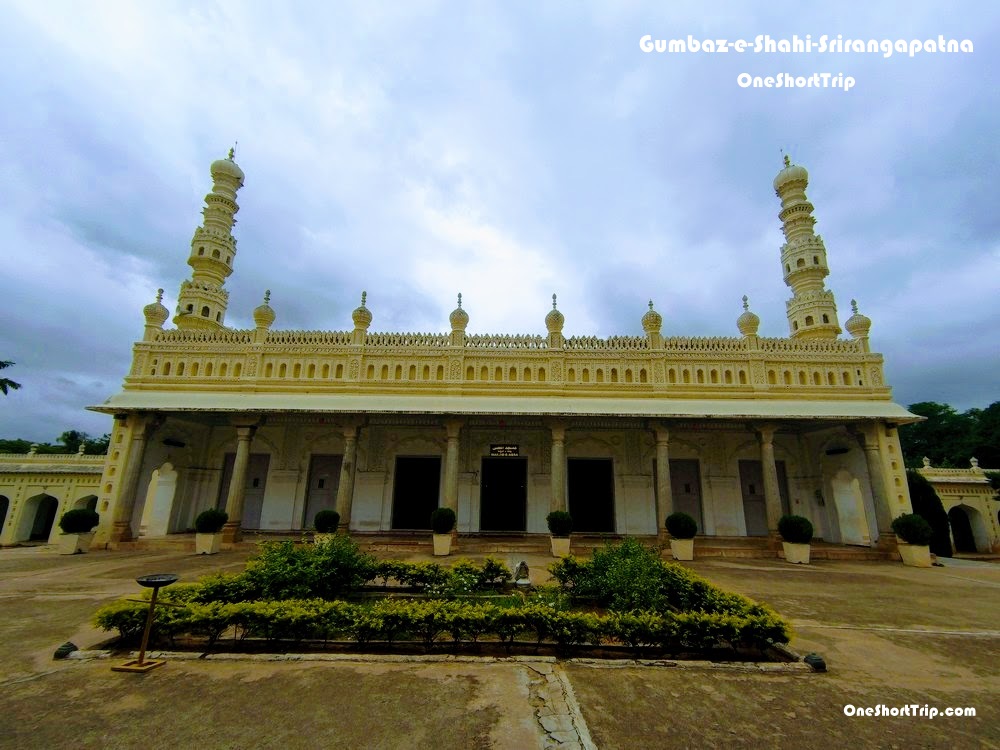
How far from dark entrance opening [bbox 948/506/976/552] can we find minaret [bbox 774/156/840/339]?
12156mm

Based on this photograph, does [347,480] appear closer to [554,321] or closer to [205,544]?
[205,544]

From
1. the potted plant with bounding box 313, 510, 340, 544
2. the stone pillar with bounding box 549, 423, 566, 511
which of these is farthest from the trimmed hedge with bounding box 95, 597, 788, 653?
the stone pillar with bounding box 549, 423, 566, 511

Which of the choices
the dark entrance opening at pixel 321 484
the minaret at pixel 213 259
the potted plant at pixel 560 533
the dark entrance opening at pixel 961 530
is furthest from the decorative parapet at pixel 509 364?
the dark entrance opening at pixel 961 530

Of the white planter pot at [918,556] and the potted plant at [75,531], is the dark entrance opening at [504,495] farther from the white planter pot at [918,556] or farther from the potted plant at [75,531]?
the potted plant at [75,531]

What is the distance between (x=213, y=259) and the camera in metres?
23.1

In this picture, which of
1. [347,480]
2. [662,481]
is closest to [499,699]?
[347,480]

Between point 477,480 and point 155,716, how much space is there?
13323 millimetres

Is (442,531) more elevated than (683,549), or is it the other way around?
(442,531)

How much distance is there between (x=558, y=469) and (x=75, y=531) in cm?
1468

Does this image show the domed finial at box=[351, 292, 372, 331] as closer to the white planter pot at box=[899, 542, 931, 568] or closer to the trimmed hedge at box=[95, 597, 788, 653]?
the trimmed hedge at box=[95, 597, 788, 653]

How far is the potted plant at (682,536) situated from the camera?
13312 mm

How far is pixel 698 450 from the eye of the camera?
1744 centimetres

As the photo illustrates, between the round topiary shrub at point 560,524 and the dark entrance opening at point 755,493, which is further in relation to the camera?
the dark entrance opening at point 755,493

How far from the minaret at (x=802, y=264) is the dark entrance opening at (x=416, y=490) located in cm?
1878
